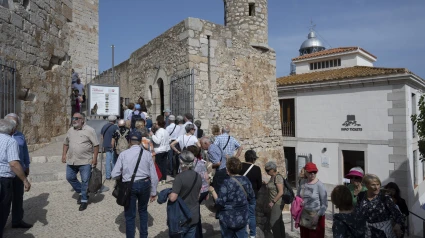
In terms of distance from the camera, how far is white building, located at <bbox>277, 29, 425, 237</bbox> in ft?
39.4

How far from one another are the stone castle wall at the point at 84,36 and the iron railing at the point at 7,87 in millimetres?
9444

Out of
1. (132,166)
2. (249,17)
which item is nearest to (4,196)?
(132,166)

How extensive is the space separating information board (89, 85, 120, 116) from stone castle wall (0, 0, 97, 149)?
1149 mm

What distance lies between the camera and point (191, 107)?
27.0 feet

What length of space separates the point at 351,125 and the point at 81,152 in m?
12.3

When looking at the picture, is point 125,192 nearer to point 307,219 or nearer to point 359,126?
point 307,219

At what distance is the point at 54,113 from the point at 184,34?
4.34 metres

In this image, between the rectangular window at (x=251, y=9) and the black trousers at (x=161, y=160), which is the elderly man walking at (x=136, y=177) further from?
the rectangular window at (x=251, y=9)

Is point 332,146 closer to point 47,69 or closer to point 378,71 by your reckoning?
point 378,71

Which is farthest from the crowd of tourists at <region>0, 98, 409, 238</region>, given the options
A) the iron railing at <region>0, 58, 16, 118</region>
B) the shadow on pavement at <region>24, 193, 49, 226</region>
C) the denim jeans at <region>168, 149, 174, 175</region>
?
the iron railing at <region>0, 58, 16, 118</region>

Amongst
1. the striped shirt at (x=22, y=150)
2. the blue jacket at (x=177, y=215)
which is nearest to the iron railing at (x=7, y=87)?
the striped shirt at (x=22, y=150)

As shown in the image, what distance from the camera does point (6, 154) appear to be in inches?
124

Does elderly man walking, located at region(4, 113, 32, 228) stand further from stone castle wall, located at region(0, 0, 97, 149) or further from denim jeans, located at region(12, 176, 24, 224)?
stone castle wall, located at region(0, 0, 97, 149)

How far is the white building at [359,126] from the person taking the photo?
12016 mm
